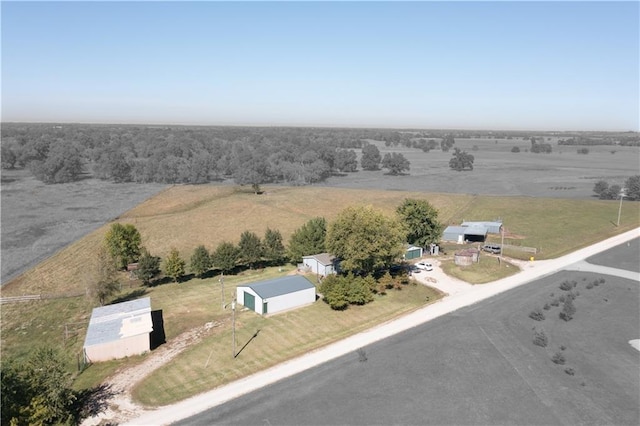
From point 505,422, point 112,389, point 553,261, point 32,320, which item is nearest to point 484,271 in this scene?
point 553,261

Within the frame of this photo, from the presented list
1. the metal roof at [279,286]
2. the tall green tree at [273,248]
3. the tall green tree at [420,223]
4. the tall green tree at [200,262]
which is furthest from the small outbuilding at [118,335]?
the tall green tree at [420,223]

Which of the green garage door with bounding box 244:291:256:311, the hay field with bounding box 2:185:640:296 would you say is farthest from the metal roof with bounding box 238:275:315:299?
the hay field with bounding box 2:185:640:296

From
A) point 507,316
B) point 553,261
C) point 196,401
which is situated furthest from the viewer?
point 553,261

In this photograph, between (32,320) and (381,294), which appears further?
(381,294)

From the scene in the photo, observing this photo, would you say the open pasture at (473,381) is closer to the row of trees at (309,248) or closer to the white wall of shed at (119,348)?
the row of trees at (309,248)

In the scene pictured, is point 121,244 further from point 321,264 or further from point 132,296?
point 321,264

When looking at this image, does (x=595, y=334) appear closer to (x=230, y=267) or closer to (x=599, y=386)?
(x=599, y=386)
